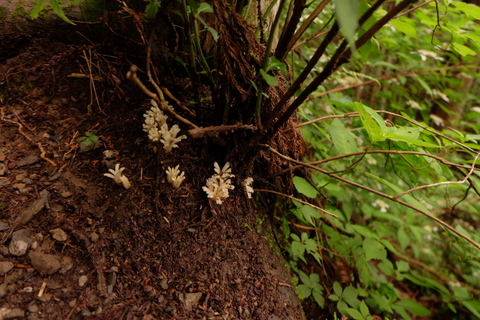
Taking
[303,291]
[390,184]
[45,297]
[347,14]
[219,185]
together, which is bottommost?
[303,291]

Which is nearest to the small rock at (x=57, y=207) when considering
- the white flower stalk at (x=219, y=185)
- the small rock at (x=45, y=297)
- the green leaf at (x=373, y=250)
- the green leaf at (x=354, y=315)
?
the small rock at (x=45, y=297)

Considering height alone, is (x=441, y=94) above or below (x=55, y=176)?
above

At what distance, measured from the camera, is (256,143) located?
1.40 meters

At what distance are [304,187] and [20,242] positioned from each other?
1310 millimetres

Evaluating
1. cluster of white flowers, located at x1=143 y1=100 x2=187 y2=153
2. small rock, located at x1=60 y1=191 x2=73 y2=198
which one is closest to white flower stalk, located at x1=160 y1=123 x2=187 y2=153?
cluster of white flowers, located at x1=143 y1=100 x2=187 y2=153

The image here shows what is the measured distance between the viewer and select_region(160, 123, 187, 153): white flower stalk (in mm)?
1402

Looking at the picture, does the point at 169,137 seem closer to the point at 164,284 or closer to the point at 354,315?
the point at 164,284

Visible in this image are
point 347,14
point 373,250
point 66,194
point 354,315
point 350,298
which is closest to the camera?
point 347,14

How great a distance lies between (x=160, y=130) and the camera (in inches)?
57.1

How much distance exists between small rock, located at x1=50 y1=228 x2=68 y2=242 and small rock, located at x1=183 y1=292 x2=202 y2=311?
0.59 m

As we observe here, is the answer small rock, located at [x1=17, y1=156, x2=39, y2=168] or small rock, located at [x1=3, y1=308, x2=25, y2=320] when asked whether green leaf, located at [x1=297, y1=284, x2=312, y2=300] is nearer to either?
small rock, located at [x1=3, y1=308, x2=25, y2=320]

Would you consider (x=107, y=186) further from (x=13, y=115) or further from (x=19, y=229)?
(x=13, y=115)

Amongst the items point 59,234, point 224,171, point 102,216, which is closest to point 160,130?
point 224,171

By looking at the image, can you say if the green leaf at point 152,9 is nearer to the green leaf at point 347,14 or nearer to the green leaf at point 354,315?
the green leaf at point 347,14
